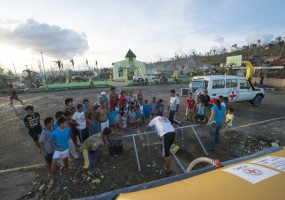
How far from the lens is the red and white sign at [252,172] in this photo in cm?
143

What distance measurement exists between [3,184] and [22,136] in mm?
3649

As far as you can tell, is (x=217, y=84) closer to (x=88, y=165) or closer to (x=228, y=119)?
(x=228, y=119)

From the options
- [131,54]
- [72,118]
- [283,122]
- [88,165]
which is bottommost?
[283,122]

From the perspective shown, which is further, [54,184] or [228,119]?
[228,119]

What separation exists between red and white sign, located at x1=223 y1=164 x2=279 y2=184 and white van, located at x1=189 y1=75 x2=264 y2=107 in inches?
327

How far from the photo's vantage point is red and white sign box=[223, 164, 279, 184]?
143 centimetres

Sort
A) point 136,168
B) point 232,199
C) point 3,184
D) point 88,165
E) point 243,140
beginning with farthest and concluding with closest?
1. point 243,140
2. point 136,168
3. point 3,184
4. point 88,165
5. point 232,199

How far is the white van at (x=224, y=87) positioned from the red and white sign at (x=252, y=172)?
327 inches

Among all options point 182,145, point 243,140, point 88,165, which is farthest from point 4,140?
point 243,140

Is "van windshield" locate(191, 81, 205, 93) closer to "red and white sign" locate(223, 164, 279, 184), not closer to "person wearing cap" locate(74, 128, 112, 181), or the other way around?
"person wearing cap" locate(74, 128, 112, 181)

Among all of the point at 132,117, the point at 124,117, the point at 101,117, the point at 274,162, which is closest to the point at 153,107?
the point at 132,117

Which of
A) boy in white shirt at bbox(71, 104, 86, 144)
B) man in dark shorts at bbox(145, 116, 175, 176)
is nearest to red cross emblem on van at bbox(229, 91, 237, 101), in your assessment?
man in dark shorts at bbox(145, 116, 175, 176)

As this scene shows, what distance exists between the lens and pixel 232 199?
1.23 meters

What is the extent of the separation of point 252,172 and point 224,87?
950cm
